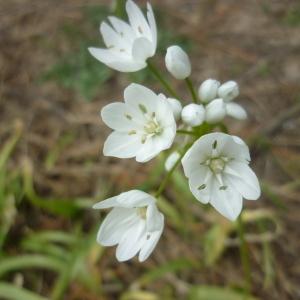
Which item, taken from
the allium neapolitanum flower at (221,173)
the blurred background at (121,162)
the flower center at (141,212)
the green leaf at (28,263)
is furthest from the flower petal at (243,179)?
the green leaf at (28,263)

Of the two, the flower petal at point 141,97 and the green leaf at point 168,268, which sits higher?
the flower petal at point 141,97

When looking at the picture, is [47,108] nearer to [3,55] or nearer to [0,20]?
[3,55]

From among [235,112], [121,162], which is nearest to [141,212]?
[235,112]

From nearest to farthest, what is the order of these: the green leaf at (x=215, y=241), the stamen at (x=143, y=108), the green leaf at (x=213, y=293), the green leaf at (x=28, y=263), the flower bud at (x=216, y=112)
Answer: the flower bud at (x=216, y=112) < the stamen at (x=143, y=108) < the green leaf at (x=213, y=293) < the green leaf at (x=215, y=241) < the green leaf at (x=28, y=263)

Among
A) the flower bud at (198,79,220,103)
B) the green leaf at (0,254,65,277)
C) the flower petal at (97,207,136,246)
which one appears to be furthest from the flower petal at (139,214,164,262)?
the green leaf at (0,254,65,277)

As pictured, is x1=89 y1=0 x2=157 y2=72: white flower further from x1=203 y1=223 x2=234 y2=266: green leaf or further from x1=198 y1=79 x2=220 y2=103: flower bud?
x1=203 y1=223 x2=234 y2=266: green leaf

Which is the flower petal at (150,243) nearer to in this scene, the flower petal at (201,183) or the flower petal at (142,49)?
the flower petal at (201,183)

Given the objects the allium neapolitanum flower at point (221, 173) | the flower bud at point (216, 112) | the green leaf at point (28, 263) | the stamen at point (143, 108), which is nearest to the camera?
the allium neapolitanum flower at point (221, 173)
